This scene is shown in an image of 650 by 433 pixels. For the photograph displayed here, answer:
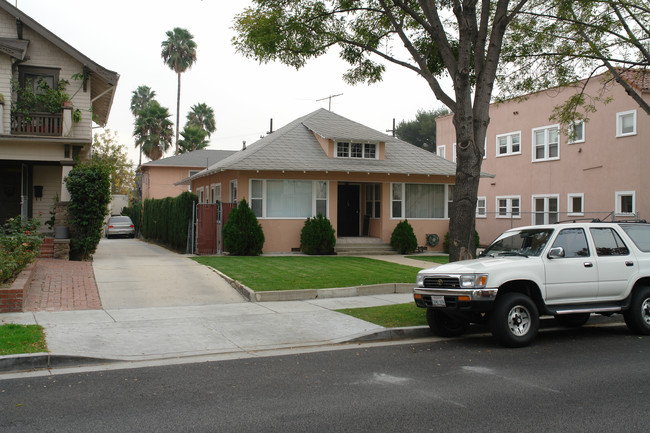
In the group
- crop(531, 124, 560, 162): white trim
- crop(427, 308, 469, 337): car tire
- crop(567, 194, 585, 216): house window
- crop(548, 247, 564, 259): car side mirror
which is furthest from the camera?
crop(531, 124, 560, 162): white trim

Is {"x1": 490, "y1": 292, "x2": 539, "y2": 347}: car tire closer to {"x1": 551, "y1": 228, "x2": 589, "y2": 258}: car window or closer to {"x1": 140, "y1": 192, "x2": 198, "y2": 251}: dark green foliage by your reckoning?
{"x1": 551, "y1": 228, "x2": 589, "y2": 258}: car window

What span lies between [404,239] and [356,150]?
4.20m

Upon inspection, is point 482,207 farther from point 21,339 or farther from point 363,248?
point 21,339

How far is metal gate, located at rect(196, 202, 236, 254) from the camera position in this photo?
2056 cm

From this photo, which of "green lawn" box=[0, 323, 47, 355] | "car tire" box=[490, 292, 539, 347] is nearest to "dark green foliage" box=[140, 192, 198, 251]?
"green lawn" box=[0, 323, 47, 355]

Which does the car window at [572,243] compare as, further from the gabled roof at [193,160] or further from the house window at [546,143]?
the gabled roof at [193,160]

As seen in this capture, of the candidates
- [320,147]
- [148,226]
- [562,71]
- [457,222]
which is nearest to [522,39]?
[562,71]

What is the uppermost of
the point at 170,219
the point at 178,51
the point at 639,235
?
the point at 178,51

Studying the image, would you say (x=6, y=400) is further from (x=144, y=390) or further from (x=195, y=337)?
(x=195, y=337)

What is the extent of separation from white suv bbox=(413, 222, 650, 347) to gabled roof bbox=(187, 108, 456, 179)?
12.1m

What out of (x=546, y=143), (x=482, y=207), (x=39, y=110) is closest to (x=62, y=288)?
(x=39, y=110)

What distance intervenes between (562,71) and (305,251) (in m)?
10.6

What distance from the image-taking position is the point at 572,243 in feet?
30.1

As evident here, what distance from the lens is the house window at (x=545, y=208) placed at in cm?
2811
